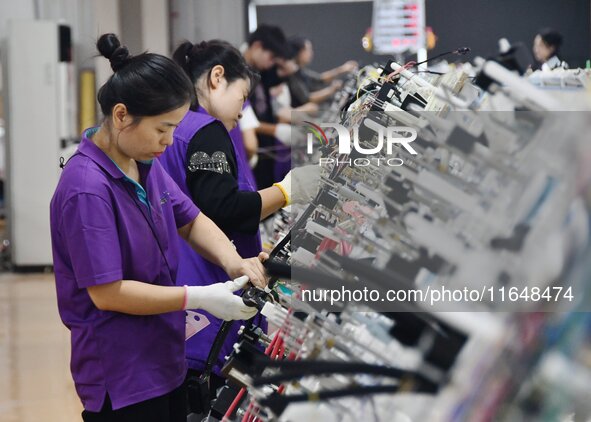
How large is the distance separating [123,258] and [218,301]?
0.22 m

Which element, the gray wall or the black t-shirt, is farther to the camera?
the gray wall

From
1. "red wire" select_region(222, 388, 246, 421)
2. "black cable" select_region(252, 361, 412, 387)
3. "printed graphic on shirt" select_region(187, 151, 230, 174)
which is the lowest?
"red wire" select_region(222, 388, 246, 421)

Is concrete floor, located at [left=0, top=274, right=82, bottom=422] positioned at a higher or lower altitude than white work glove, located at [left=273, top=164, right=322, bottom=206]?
lower

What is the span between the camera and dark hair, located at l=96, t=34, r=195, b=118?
204 centimetres

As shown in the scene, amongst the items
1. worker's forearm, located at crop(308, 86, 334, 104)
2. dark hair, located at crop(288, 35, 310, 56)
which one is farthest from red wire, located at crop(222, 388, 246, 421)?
dark hair, located at crop(288, 35, 310, 56)

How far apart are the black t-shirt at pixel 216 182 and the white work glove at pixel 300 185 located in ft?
0.39

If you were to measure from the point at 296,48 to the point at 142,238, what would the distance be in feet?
21.8

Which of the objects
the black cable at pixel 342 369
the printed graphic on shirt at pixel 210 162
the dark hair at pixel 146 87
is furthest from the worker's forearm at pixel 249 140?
the black cable at pixel 342 369

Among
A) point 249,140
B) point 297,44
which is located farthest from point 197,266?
point 297,44

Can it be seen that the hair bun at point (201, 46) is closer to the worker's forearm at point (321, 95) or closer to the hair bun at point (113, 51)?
the hair bun at point (113, 51)

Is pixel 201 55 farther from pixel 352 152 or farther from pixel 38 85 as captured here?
pixel 38 85

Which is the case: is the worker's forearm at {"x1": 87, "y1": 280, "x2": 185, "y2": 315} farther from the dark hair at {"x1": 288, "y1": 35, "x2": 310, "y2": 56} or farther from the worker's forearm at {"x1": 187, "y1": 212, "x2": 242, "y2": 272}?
the dark hair at {"x1": 288, "y1": 35, "x2": 310, "y2": 56}

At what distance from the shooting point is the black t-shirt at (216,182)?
257 centimetres

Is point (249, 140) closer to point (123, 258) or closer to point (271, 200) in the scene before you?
point (271, 200)
